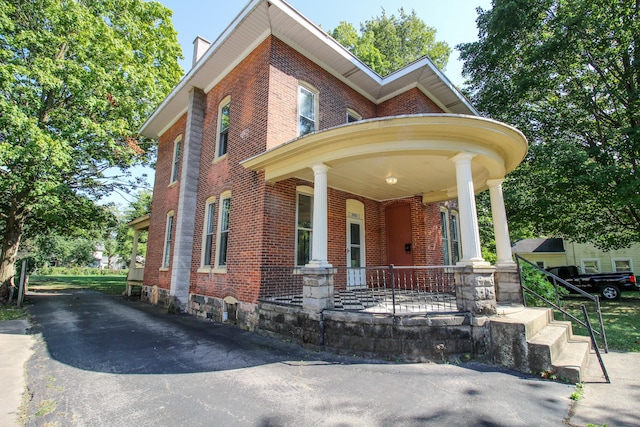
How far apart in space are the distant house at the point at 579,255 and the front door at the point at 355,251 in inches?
566

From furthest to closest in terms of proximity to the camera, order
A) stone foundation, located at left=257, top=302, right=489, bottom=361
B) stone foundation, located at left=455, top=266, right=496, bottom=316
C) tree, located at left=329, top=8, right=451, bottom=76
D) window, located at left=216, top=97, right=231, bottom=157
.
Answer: tree, located at left=329, top=8, right=451, bottom=76 < window, located at left=216, top=97, right=231, bottom=157 < stone foundation, located at left=455, top=266, right=496, bottom=316 < stone foundation, located at left=257, top=302, right=489, bottom=361

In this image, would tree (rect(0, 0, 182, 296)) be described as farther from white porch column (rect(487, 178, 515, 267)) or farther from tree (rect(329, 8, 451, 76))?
white porch column (rect(487, 178, 515, 267))

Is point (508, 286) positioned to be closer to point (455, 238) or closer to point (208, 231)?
point (455, 238)

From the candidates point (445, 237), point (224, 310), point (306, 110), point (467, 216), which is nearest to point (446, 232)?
point (445, 237)

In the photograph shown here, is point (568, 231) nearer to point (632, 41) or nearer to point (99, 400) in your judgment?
point (632, 41)

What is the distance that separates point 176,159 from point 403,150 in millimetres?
9376

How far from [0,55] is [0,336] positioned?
334 inches

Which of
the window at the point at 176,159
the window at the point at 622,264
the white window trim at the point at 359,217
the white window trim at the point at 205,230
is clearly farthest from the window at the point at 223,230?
the window at the point at 622,264

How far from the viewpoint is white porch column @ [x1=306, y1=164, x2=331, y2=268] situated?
5.39m

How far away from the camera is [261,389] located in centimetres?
353

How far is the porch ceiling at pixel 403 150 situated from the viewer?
16.1ft

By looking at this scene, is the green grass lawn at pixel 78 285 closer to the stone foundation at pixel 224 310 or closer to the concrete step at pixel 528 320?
the stone foundation at pixel 224 310

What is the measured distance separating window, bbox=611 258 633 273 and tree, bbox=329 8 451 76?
60.9 feet

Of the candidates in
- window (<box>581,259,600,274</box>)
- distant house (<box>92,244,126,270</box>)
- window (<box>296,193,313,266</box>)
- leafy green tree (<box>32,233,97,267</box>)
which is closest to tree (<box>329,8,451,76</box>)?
window (<box>296,193,313,266</box>)
